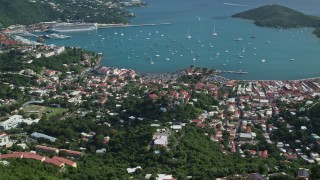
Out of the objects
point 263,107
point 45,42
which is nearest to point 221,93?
point 263,107

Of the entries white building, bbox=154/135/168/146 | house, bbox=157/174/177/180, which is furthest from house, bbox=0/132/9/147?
house, bbox=157/174/177/180

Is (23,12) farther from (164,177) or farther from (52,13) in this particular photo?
(164,177)

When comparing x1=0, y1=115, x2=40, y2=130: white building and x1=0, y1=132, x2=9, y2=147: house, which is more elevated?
x1=0, y1=132, x2=9, y2=147: house

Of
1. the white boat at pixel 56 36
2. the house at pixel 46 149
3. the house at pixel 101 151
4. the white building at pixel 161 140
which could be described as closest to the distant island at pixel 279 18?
the white boat at pixel 56 36

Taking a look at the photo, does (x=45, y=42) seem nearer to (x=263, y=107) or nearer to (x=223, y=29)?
(x=223, y=29)

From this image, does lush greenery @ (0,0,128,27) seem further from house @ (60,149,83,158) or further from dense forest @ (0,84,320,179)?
house @ (60,149,83,158)

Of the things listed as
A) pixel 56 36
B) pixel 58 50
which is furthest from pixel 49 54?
pixel 56 36
